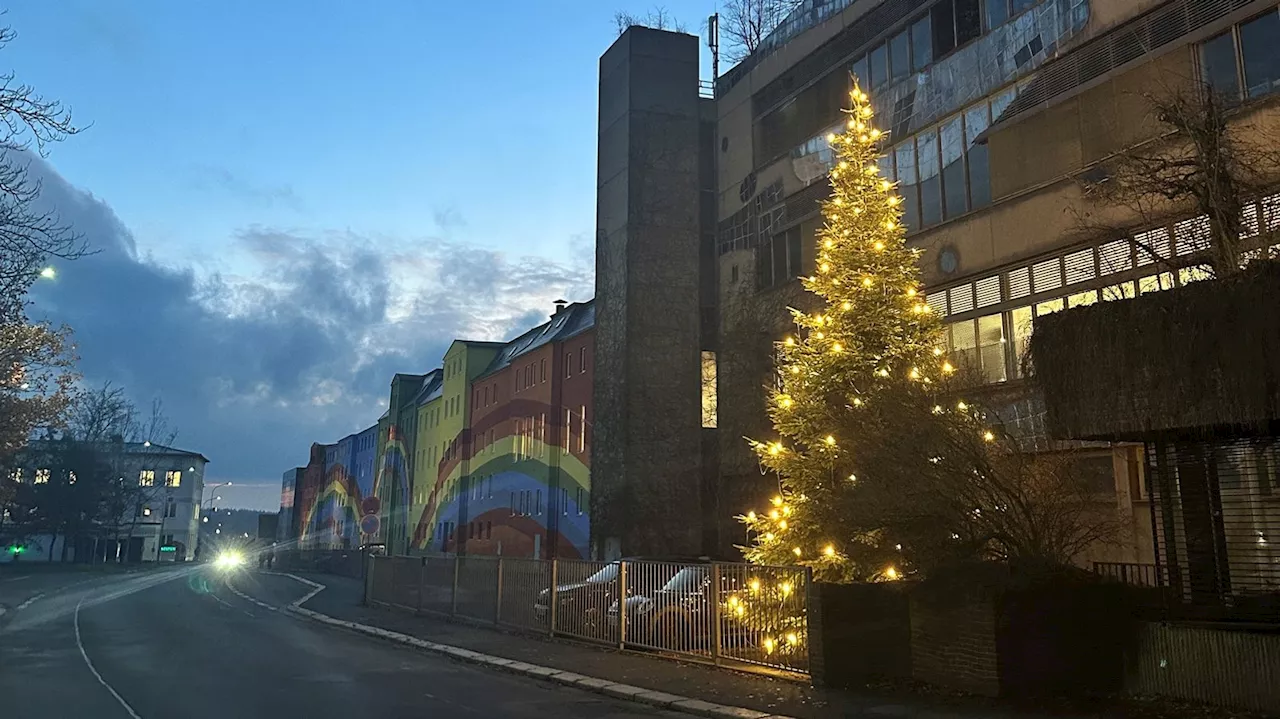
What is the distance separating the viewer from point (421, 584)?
25.7m

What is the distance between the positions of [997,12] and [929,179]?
4.01 m

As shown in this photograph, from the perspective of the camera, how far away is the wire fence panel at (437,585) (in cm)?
2416

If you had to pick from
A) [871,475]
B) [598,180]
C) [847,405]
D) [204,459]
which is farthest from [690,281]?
[204,459]

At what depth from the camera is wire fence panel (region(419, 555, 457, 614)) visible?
24156 millimetres

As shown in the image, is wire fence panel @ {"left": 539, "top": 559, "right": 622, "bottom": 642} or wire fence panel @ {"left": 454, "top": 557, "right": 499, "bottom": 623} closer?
wire fence panel @ {"left": 539, "top": 559, "right": 622, "bottom": 642}

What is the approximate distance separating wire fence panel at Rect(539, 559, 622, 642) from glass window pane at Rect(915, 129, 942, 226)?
1196 centimetres

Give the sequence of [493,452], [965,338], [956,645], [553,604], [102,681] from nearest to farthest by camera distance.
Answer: [956,645]
[102,681]
[553,604]
[965,338]
[493,452]

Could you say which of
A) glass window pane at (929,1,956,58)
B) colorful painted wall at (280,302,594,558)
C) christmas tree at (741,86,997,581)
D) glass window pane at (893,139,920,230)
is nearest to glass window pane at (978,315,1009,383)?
glass window pane at (893,139,920,230)

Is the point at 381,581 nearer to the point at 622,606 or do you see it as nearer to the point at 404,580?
the point at 404,580

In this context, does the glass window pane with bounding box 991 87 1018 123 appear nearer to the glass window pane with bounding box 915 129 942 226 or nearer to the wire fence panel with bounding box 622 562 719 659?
the glass window pane with bounding box 915 129 942 226

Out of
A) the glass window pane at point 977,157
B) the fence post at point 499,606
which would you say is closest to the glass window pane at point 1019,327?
the glass window pane at point 977,157

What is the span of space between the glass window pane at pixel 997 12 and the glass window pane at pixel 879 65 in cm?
371

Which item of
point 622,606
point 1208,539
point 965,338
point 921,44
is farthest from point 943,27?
point 622,606

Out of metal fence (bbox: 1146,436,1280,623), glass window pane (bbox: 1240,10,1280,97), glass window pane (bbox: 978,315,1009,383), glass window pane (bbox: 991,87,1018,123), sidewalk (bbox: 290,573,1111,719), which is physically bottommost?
sidewalk (bbox: 290,573,1111,719)
